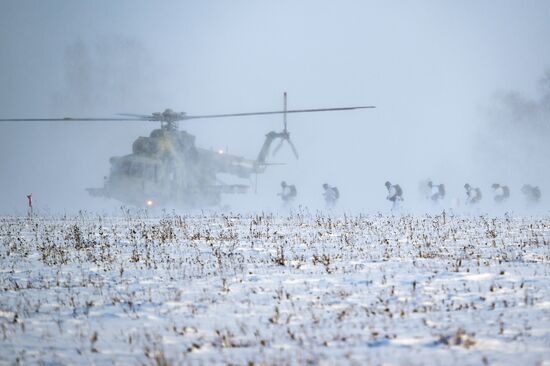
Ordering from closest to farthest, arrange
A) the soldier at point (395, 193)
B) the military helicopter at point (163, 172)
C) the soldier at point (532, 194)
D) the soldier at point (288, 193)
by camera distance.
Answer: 1. the military helicopter at point (163, 172)
2. the soldier at point (395, 193)
3. the soldier at point (532, 194)
4. the soldier at point (288, 193)

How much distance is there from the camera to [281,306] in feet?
19.3

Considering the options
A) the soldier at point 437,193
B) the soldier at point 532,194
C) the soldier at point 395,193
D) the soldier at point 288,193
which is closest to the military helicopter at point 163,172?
the soldier at point 288,193

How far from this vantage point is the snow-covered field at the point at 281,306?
428cm

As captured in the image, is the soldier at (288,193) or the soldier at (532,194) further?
the soldier at (288,193)

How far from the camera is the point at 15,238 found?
1409 centimetres

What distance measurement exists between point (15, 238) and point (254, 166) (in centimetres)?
2297

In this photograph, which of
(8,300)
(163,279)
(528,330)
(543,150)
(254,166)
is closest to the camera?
(528,330)

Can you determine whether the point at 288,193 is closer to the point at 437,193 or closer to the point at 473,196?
the point at 437,193

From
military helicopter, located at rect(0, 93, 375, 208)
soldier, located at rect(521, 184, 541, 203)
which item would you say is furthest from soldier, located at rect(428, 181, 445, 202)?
military helicopter, located at rect(0, 93, 375, 208)

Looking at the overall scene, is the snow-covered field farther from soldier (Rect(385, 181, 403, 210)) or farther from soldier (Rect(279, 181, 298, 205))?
soldier (Rect(279, 181, 298, 205))

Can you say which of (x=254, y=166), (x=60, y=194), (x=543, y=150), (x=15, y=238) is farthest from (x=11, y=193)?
(x=543, y=150)

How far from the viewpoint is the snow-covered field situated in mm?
4277

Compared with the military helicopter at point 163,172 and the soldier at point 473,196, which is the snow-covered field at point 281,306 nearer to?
the military helicopter at point 163,172

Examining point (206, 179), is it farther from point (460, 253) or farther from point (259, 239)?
point (460, 253)
